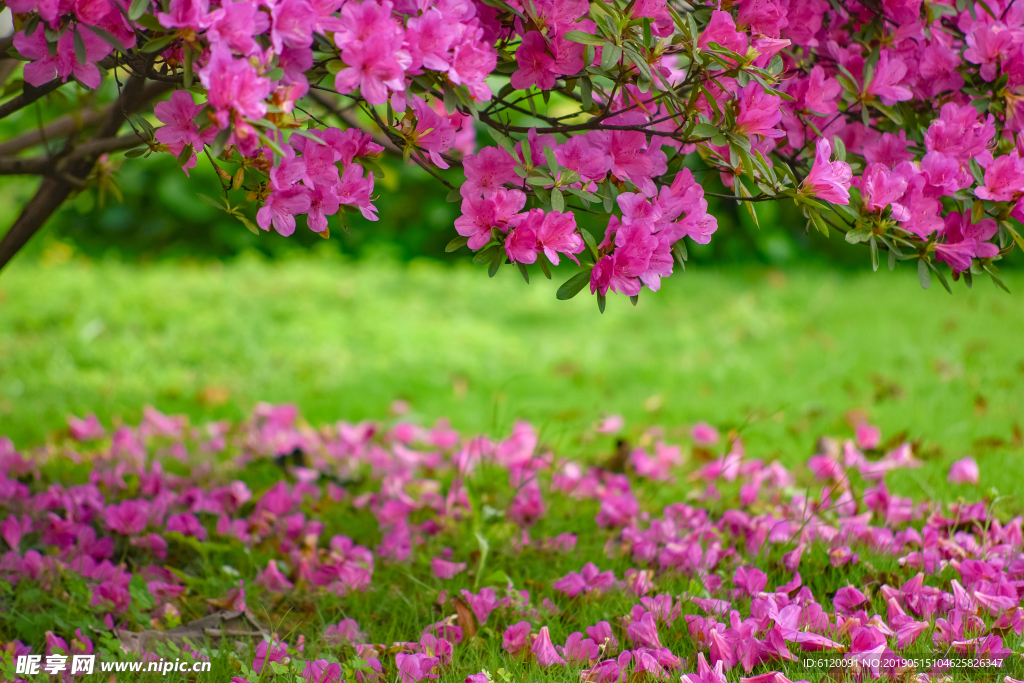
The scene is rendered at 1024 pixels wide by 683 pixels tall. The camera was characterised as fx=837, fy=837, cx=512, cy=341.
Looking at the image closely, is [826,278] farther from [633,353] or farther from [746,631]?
[746,631]

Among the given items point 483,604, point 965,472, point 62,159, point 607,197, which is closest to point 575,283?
point 607,197

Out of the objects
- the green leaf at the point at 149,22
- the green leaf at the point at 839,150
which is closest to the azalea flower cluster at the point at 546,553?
the green leaf at the point at 839,150

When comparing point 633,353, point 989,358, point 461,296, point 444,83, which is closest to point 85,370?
point 461,296

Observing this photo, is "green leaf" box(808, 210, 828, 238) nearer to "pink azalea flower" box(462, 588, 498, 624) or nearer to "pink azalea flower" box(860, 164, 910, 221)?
"pink azalea flower" box(860, 164, 910, 221)

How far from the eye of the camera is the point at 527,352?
201 inches

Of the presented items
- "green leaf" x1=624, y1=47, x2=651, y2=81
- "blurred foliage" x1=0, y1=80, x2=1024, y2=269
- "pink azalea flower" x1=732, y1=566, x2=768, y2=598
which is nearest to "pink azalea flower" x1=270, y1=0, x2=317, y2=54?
"green leaf" x1=624, y1=47, x2=651, y2=81

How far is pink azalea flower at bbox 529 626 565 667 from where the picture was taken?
169 centimetres

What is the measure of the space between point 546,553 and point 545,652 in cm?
63

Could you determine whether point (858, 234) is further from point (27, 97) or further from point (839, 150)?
point (27, 97)

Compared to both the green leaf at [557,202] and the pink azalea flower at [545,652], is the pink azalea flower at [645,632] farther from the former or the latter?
the green leaf at [557,202]

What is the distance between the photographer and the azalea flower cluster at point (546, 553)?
170 cm

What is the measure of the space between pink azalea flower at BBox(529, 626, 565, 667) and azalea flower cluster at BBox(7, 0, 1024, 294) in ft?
2.40

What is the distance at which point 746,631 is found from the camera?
1707mm

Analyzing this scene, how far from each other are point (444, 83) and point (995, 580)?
5.52 feet
